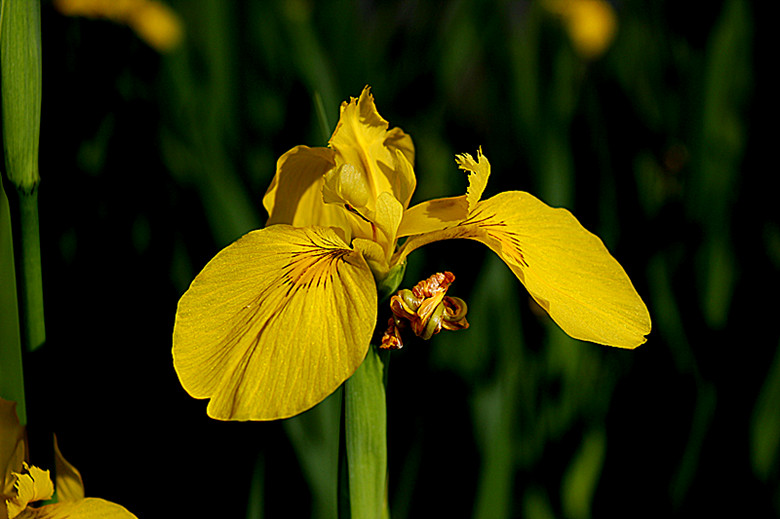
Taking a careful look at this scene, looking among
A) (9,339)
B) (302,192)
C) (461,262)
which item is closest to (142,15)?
(461,262)

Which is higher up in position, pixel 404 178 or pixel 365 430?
pixel 404 178

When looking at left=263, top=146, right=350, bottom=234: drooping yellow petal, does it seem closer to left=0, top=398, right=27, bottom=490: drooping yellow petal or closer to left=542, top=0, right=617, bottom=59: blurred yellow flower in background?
left=0, top=398, right=27, bottom=490: drooping yellow petal

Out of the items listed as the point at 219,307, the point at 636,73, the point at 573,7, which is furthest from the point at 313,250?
the point at 573,7

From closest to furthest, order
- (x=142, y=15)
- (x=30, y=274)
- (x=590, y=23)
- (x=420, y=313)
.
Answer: (x=30, y=274) → (x=420, y=313) → (x=142, y=15) → (x=590, y=23)

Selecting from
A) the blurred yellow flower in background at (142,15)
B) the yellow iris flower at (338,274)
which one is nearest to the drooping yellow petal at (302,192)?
the yellow iris flower at (338,274)

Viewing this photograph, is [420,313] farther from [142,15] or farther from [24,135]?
[142,15]

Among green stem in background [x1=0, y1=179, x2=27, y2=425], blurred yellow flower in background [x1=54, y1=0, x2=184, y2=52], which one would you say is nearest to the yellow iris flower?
green stem in background [x1=0, y1=179, x2=27, y2=425]

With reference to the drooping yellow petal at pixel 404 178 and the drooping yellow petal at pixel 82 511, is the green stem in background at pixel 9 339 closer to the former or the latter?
the drooping yellow petal at pixel 82 511

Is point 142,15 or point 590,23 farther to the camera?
point 590,23

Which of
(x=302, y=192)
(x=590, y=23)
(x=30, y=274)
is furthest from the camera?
(x=590, y=23)
